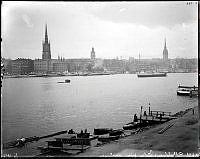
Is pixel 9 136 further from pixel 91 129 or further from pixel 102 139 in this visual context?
pixel 102 139

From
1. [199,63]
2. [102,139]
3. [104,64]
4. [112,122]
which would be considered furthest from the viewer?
[104,64]

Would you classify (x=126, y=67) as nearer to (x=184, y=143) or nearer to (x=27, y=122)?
(x=27, y=122)

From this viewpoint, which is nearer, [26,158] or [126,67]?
[26,158]

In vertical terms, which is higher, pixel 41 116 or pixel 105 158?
pixel 105 158

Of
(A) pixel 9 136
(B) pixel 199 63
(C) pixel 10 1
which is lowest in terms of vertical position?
(A) pixel 9 136

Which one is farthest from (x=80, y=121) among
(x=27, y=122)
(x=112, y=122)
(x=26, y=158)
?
(x=26, y=158)

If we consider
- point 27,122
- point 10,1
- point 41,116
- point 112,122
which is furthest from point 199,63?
point 41,116

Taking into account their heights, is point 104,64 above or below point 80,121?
above

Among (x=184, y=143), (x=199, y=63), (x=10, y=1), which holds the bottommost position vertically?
(x=184, y=143)

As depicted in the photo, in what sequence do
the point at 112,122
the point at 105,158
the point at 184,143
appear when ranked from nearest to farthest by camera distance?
the point at 105,158 → the point at 184,143 → the point at 112,122
